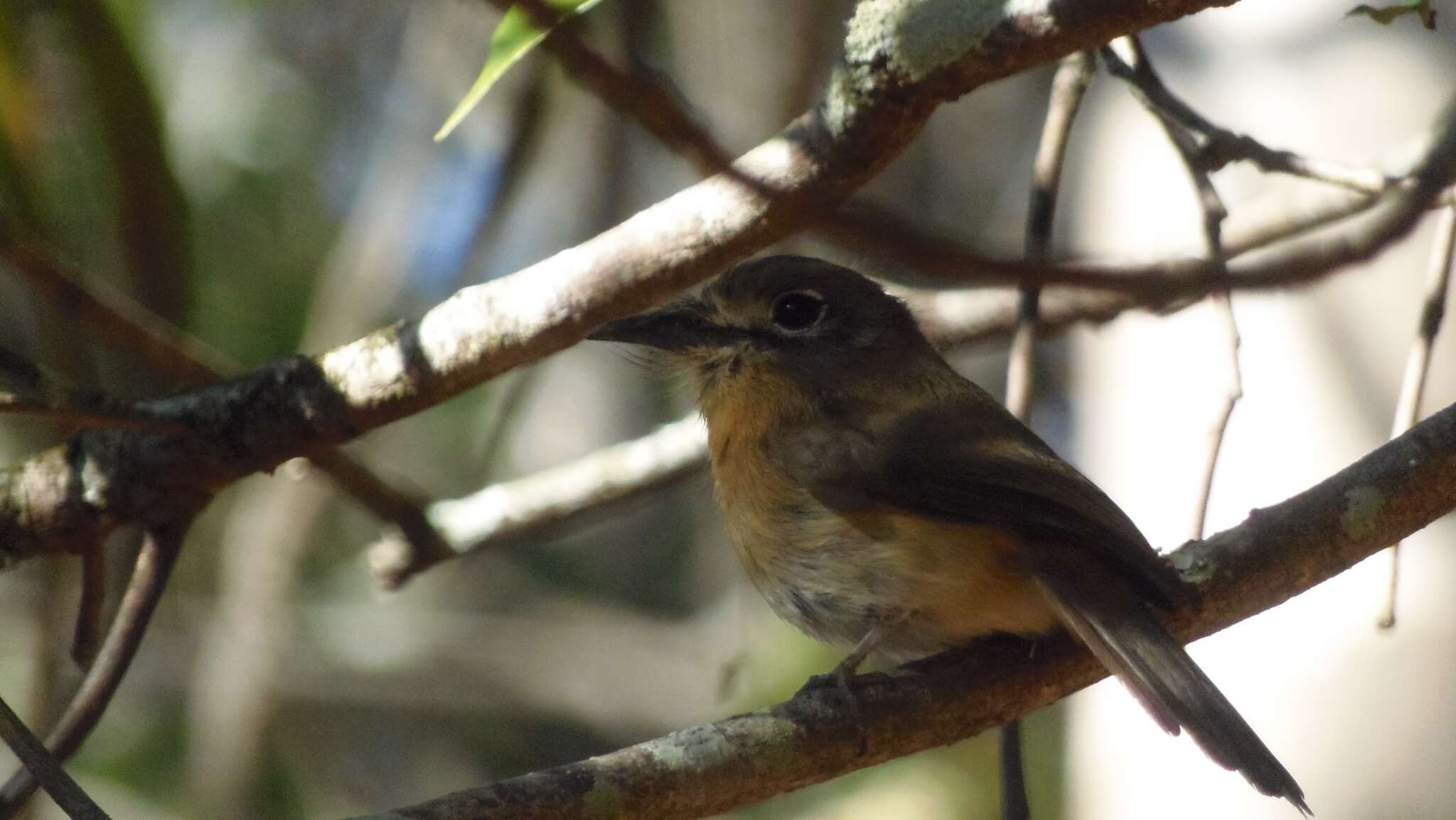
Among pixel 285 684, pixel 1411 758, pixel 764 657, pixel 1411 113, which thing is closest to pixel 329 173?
pixel 285 684

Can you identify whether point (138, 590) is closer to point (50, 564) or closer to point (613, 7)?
point (50, 564)

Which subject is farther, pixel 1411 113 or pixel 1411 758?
pixel 1411 113

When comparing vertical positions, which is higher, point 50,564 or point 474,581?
point 474,581

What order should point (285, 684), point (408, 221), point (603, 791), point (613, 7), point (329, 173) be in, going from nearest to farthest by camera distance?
point (603, 791) < point (613, 7) < point (408, 221) < point (285, 684) < point (329, 173)

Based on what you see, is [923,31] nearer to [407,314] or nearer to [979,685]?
[979,685]

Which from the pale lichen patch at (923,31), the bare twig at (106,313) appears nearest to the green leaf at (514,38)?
the pale lichen patch at (923,31)

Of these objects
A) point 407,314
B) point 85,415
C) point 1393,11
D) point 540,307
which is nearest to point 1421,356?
point 1393,11

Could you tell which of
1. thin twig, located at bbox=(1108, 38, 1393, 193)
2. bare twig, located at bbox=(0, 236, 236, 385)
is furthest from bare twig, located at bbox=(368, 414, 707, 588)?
thin twig, located at bbox=(1108, 38, 1393, 193)
